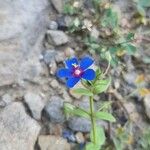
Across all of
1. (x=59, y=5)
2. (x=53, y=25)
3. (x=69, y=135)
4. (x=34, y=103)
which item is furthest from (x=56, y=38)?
(x=69, y=135)

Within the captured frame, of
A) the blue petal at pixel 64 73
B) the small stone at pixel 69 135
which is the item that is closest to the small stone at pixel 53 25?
the small stone at pixel 69 135

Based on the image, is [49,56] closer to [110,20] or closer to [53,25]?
[53,25]

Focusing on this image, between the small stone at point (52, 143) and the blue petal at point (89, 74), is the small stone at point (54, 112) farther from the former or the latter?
the blue petal at point (89, 74)

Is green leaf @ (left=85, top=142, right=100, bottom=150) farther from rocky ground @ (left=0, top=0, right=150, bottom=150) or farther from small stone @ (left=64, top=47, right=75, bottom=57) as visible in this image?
small stone @ (left=64, top=47, right=75, bottom=57)

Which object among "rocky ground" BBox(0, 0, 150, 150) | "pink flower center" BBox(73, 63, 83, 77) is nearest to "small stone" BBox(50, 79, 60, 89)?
"rocky ground" BBox(0, 0, 150, 150)

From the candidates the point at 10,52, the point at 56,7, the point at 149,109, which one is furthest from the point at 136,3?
the point at 10,52

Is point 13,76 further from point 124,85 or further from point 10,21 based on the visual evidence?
point 124,85
